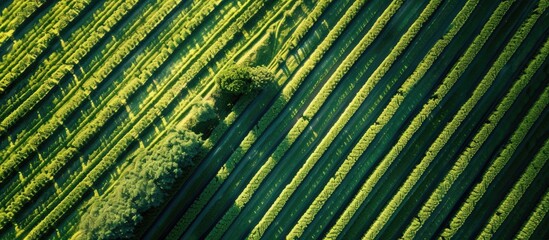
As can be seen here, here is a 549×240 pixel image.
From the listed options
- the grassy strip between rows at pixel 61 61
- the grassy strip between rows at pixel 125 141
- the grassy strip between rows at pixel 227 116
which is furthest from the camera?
the grassy strip between rows at pixel 61 61

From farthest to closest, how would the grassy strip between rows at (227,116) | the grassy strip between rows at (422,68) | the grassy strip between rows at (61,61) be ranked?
the grassy strip between rows at (61,61)
the grassy strip between rows at (227,116)
the grassy strip between rows at (422,68)

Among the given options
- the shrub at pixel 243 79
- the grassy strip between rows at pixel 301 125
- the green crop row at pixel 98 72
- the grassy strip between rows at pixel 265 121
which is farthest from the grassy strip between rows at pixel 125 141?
the grassy strip between rows at pixel 301 125

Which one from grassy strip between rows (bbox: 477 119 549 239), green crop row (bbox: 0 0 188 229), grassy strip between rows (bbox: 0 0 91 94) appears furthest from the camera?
grassy strip between rows (bbox: 0 0 91 94)

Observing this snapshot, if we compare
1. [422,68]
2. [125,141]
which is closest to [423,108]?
[422,68]

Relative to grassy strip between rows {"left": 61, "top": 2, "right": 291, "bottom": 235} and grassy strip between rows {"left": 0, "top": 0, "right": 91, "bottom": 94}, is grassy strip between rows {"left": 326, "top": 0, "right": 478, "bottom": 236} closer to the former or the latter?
grassy strip between rows {"left": 61, "top": 2, "right": 291, "bottom": 235}

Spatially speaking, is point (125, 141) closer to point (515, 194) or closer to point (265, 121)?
point (265, 121)

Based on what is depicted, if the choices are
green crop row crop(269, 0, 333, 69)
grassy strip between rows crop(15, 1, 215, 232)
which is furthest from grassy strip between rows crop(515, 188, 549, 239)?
grassy strip between rows crop(15, 1, 215, 232)

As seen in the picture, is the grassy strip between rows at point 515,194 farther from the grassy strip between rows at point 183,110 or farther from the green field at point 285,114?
the grassy strip between rows at point 183,110
